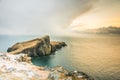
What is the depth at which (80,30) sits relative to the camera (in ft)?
147

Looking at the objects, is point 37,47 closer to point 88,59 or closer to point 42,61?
point 42,61

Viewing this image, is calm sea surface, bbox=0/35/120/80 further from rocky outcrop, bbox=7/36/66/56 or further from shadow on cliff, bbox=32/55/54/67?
rocky outcrop, bbox=7/36/66/56

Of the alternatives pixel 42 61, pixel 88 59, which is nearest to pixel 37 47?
pixel 42 61

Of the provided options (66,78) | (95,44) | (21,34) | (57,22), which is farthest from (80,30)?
(66,78)

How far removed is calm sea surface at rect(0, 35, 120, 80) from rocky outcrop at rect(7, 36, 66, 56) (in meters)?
1.63

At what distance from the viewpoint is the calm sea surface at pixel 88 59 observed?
1494 inches

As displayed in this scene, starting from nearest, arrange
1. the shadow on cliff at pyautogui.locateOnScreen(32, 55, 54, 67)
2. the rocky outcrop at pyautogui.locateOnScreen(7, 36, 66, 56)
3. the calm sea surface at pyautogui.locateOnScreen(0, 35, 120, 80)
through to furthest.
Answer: the calm sea surface at pyautogui.locateOnScreen(0, 35, 120, 80)
the shadow on cliff at pyautogui.locateOnScreen(32, 55, 54, 67)
the rocky outcrop at pyautogui.locateOnScreen(7, 36, 66, 56)

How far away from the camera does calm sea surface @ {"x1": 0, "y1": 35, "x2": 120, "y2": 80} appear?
124ft

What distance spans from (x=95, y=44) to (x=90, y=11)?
2122cm

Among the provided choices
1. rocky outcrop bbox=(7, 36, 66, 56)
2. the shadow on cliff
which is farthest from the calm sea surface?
rocky outcrop bbox=(7, 36, 66, 56)

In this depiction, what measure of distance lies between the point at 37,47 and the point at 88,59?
1449cm

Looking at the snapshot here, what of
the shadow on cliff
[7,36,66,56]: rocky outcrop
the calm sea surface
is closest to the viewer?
the calm sea surface

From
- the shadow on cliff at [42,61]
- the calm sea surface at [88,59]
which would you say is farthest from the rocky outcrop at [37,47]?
the shadow on cliff at [42,61]

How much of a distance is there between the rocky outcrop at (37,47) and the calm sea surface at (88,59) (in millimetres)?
1627
